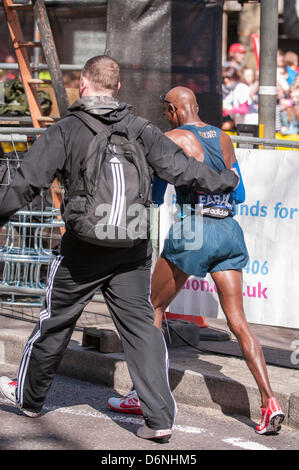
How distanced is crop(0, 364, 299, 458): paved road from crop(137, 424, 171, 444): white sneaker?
0.03 m

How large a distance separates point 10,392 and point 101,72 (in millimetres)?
1938

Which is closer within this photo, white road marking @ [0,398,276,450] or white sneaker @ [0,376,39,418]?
white road marking @ [0,398,276,450]

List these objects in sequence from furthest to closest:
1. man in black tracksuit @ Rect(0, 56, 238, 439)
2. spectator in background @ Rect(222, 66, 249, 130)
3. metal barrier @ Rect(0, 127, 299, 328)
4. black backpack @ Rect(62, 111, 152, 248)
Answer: spectator in background @ Rect(222, 66, 249, 130)
metal barrier @ Rect(0, 127, 299, 328)
man in black tracksuit @ Rect(0, 56, 238, 439)
black backpack @ Rect(62, 111, 152, 248)

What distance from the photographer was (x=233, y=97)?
12664 mm

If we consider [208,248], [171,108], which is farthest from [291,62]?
[208,248]

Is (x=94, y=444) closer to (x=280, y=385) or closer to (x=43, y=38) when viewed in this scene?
(x=280, y=385)

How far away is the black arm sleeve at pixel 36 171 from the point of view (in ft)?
14.3

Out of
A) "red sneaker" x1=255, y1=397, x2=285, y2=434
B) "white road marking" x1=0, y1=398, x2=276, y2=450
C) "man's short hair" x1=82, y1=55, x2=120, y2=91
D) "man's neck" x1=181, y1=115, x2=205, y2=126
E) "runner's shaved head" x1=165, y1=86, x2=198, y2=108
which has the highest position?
"man's short hair" x1=82, y1=55, x2=120, y2=91

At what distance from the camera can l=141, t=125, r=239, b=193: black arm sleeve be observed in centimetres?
448

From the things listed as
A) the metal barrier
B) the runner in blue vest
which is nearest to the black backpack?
the runner in blue vest

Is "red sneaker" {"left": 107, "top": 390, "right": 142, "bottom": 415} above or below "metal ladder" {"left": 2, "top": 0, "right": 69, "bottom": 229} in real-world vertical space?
below

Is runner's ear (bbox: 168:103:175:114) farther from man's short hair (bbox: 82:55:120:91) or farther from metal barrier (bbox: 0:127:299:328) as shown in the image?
Result: metal barrier (bbox: 0:127:299:328)
